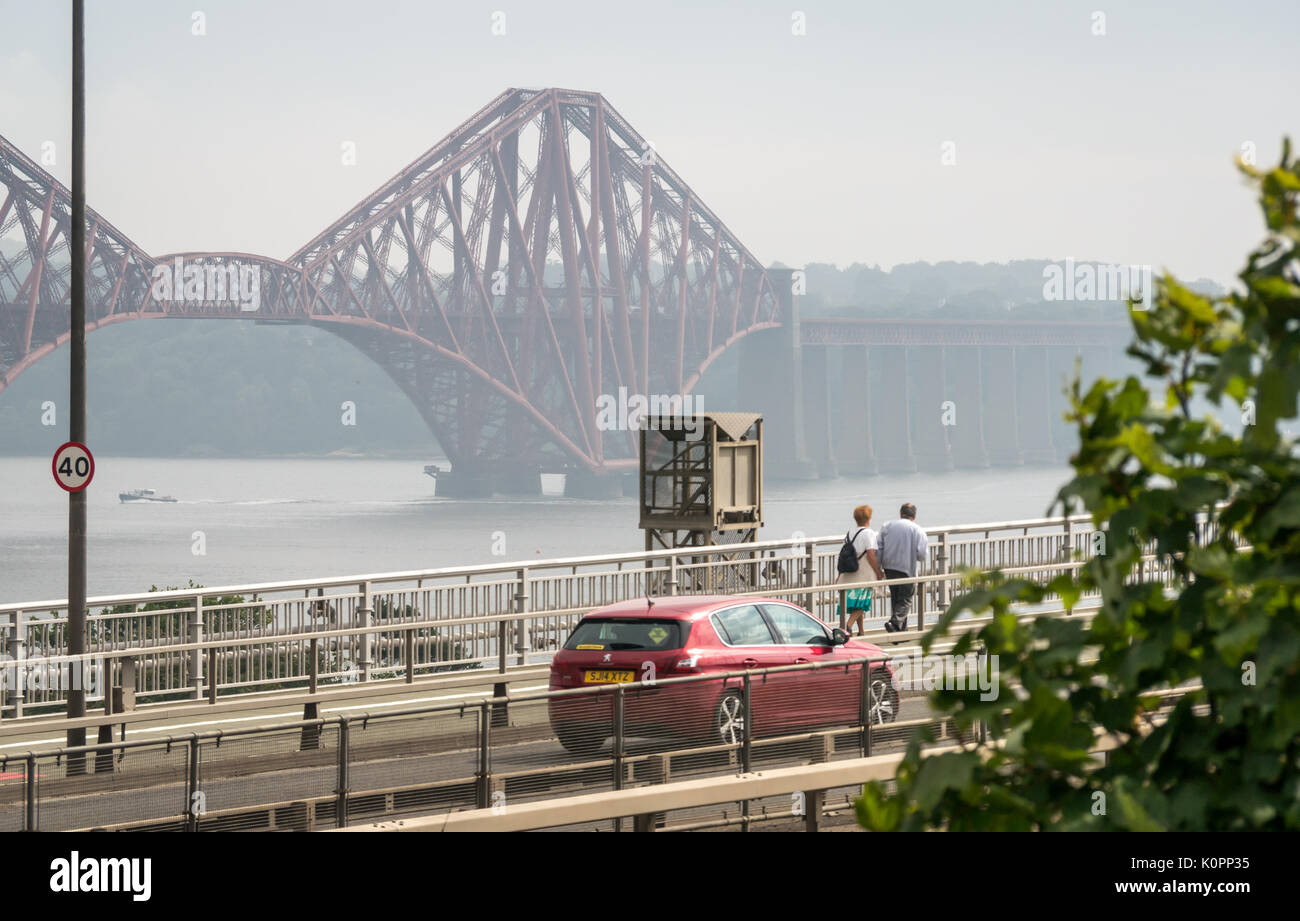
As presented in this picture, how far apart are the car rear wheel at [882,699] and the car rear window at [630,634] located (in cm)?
120

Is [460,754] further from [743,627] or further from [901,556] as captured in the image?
[901,556]

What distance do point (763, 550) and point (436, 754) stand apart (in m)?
8.77

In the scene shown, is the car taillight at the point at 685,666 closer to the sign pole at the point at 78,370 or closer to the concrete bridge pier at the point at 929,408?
the sign pole at the point at 78,370

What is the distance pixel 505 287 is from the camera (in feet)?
269

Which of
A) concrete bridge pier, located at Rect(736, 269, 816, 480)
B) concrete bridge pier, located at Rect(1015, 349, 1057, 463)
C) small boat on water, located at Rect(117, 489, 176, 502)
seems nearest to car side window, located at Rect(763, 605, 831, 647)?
concrete bridge pier, located at Rect(736, 269, 816, 480)

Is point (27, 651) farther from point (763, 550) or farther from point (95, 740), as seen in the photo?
point (763, 550)

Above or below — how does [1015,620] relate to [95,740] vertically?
above

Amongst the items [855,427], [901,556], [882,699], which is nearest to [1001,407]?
[855,427]

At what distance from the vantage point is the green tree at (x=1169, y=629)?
1.78m

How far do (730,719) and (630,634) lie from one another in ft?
4.57

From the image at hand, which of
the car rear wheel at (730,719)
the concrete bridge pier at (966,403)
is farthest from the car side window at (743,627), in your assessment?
the concrete bridge pier at (966,403)
